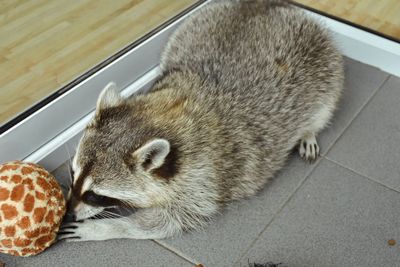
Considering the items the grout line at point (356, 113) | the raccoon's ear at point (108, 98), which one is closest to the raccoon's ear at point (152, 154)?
the raccoon's ear at point (108, 98)

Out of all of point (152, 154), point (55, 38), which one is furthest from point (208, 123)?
point (55, 38)

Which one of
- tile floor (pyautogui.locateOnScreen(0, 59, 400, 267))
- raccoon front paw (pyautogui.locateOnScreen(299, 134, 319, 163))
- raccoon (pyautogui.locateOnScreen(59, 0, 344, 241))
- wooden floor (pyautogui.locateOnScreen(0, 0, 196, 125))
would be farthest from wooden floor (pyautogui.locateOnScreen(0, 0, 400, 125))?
raccoon front paw (pyautogui.locateOnScreen(299, 134, 319, 163))

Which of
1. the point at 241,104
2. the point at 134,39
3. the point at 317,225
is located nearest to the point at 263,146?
the point at 241,104

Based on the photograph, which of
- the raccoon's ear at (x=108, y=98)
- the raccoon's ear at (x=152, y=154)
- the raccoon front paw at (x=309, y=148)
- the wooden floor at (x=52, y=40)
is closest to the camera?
the raccoon's ear at (x=152, y=154)

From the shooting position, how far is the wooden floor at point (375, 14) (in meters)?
2.81

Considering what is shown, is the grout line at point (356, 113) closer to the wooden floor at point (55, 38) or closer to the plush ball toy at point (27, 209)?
the wooden floor at point (55, 38)

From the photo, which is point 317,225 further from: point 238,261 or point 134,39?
point 134,39

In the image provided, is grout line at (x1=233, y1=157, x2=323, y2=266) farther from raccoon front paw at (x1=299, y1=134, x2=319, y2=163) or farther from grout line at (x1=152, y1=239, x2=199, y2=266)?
grout line at (x1=152, y1=239, x2=199, y2=266)

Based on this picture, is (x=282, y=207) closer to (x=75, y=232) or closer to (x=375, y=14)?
(x=75, y=232)

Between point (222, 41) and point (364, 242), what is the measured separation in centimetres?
93

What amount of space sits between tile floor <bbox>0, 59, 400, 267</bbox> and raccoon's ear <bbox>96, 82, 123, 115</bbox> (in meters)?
0.47

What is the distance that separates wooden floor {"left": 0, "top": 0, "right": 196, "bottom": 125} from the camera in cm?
221

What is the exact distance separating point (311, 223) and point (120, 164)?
0.77 meters

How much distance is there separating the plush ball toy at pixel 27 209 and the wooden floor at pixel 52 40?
1.38ft
